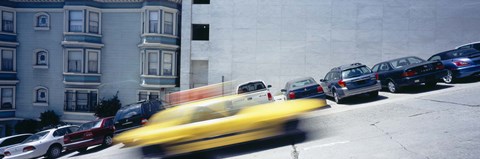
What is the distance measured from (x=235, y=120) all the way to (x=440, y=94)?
9.29 metres

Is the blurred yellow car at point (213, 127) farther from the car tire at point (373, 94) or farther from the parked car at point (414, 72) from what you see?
the parked car at point (414, 72)

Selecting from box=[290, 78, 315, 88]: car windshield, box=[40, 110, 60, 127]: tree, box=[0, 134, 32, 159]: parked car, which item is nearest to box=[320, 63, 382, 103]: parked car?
box=[290, 78, 315, 88]: car windshield

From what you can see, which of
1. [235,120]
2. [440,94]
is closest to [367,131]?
[235,120]

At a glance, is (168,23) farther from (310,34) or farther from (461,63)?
(461,63)

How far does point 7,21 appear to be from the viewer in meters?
20.7

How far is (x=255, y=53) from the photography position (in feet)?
64.6

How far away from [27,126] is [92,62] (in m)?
6.74

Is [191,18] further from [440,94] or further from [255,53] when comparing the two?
[440,94]

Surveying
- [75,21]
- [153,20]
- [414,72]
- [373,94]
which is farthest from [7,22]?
[414,72]

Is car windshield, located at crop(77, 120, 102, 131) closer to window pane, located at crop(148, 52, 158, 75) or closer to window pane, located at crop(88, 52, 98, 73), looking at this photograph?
window pane, located at crop(148, 52, 158, 75)

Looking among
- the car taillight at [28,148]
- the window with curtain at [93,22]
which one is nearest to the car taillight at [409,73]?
the car taillight at [28,148]

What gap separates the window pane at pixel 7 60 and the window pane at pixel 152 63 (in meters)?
11.2

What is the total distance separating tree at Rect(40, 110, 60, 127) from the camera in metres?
19.8

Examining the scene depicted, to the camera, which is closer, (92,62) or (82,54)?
(82,54)
